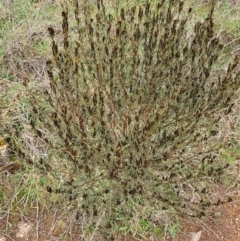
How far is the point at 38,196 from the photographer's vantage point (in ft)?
8.27

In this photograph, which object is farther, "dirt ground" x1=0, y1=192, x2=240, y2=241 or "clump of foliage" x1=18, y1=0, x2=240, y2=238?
"dirt ground" x1=0, y1=192, x2=240, y2=241

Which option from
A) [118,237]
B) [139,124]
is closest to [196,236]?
[118,237]

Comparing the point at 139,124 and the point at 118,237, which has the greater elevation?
the point at 139,124

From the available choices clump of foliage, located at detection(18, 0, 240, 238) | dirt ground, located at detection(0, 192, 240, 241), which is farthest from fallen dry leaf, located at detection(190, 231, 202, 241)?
clump of foliage, located at detection(18, 0, 240, 238)

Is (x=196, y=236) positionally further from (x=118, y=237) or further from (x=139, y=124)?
Answer: (x=139, y=124)

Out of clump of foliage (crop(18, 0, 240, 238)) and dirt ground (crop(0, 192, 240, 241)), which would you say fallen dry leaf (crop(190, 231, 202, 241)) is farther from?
clump of foliage (crop(18, 0, 240, 238))

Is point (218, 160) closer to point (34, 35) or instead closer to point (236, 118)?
point (236, 118)

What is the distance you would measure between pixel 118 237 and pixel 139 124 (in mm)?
646

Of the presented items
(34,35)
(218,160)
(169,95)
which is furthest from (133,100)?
(34,35)

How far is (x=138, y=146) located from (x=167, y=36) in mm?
635

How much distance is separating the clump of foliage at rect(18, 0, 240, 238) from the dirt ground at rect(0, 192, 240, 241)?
0.36 ft

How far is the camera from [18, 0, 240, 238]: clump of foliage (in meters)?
2.26

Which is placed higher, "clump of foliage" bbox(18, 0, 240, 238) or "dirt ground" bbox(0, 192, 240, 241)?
"clump of foliage" bbox(18, 0, 240, 238)

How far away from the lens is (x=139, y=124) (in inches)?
94.8
